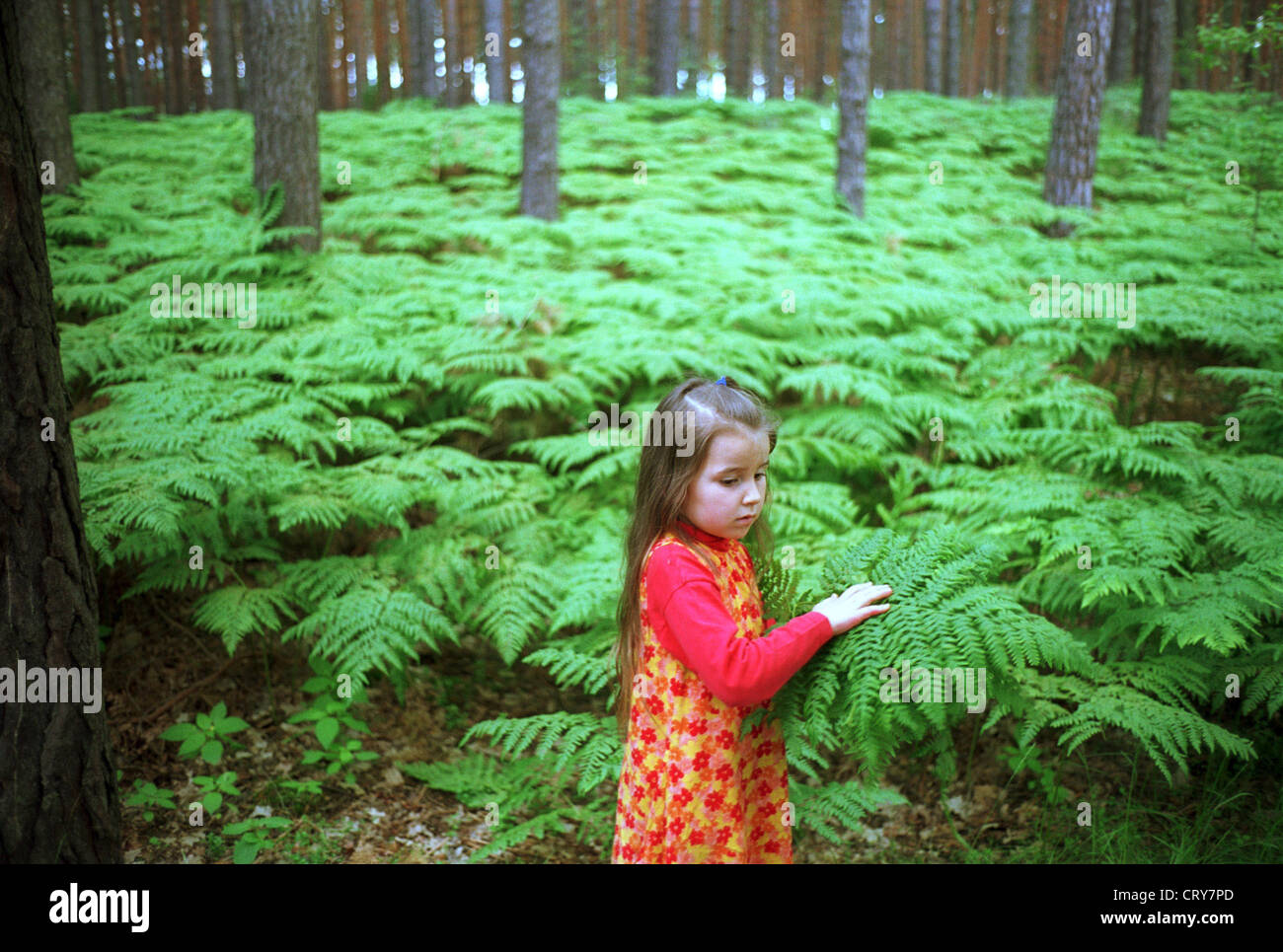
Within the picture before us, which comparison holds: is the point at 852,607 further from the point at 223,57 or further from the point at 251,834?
the point at 223,57

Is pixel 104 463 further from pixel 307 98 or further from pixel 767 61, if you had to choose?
pixel 767 61

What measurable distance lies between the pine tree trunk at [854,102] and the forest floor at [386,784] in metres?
7.71

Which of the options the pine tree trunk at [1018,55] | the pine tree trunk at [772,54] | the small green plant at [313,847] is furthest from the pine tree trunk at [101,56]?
the pine tree trunk at [1018,55]

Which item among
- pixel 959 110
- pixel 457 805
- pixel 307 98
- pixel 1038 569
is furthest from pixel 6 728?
pixel 959 110

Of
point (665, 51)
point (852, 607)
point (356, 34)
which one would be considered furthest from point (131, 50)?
point (852, 607)

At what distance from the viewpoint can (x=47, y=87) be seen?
24.8ft

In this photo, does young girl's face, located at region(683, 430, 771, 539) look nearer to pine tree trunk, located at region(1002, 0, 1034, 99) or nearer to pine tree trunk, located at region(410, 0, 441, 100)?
pine tree trunk, located at region(410, 0, 441, 100)

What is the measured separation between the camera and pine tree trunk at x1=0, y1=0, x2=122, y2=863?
2174 millimetres

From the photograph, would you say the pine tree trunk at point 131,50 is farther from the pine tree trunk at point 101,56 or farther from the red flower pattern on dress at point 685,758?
the red flower pattern on dress at point 685,758

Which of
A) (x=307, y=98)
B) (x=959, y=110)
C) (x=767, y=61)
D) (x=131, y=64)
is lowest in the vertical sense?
(x=307, y=98)

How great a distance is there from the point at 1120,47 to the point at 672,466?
21187 millimetres

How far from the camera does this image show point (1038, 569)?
3.56 m
